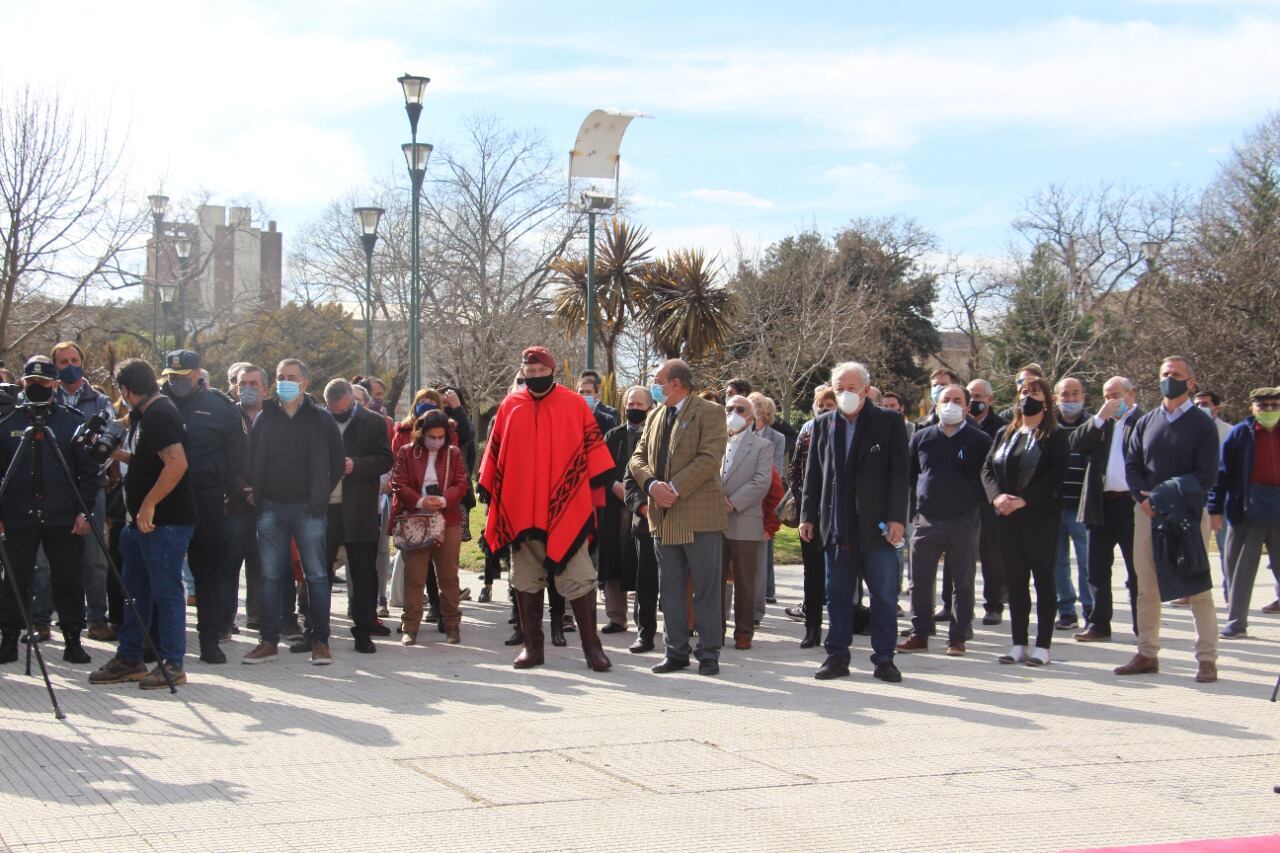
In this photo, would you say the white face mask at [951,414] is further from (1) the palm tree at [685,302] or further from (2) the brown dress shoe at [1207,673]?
(1) the palm tree at [685,302]

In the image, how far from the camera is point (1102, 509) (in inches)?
444

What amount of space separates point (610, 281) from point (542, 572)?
17253mm

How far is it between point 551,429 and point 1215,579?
34.5 feet

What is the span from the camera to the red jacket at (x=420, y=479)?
1076cm

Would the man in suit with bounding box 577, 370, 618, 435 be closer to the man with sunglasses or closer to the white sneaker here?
the white sneaker

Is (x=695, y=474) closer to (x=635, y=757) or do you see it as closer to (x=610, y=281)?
(x=635, y=757)

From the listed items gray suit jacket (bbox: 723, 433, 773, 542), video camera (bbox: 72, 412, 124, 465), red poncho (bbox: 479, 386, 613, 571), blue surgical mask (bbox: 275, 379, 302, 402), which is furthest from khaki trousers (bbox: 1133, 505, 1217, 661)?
video camera (bbox: 72, 412, 124, 465)

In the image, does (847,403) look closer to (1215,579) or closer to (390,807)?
(390,807)

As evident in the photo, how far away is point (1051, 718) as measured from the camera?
7895 mm

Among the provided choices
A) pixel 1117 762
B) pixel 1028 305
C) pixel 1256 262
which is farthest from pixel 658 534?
pixel 1028 305

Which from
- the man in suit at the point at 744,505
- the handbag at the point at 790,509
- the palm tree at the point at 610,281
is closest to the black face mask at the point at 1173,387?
the man in suit at the point at 744,505

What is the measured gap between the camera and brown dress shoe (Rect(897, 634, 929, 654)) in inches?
415

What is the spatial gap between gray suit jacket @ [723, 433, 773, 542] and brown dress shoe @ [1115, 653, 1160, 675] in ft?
9.61

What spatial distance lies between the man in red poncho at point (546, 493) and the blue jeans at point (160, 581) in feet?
7.03
